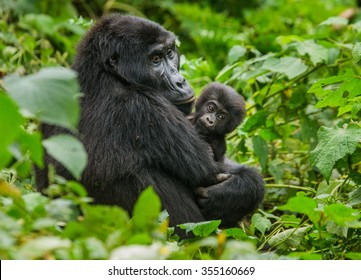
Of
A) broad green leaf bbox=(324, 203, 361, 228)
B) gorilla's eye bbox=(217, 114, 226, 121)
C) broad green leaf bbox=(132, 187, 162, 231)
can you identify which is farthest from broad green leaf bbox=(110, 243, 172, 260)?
gorilla's eye bbox=(217, 114, 226, 121)

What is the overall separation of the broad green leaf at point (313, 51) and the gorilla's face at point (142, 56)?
1115mm

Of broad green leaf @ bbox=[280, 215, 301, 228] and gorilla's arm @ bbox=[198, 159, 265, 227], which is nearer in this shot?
broad green leaf @ bbox=[280, 215, 301, 228]

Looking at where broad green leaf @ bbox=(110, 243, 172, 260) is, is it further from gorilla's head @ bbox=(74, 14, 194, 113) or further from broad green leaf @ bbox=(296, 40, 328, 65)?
broad green leaf @ bbox=(296, 40, 328, 65)

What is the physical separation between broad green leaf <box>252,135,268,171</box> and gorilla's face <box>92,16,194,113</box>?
78cm

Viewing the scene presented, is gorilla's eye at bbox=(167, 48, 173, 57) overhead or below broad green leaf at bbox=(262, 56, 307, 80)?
overhead

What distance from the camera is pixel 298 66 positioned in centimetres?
502

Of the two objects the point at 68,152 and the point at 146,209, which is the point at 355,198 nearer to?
the point at 146,209

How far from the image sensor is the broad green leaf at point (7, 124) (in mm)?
1931

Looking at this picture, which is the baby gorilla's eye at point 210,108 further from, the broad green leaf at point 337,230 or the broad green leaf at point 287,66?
the broad green leaf at point 337,230

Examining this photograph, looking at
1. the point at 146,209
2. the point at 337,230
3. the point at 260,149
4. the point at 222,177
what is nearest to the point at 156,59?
the point at 222,177

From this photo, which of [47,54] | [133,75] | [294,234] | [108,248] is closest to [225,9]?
[47,54]

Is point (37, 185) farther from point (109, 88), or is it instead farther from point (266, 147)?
point (266, 147)

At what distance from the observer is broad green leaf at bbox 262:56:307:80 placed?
4.97m

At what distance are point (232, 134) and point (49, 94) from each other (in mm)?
3431
